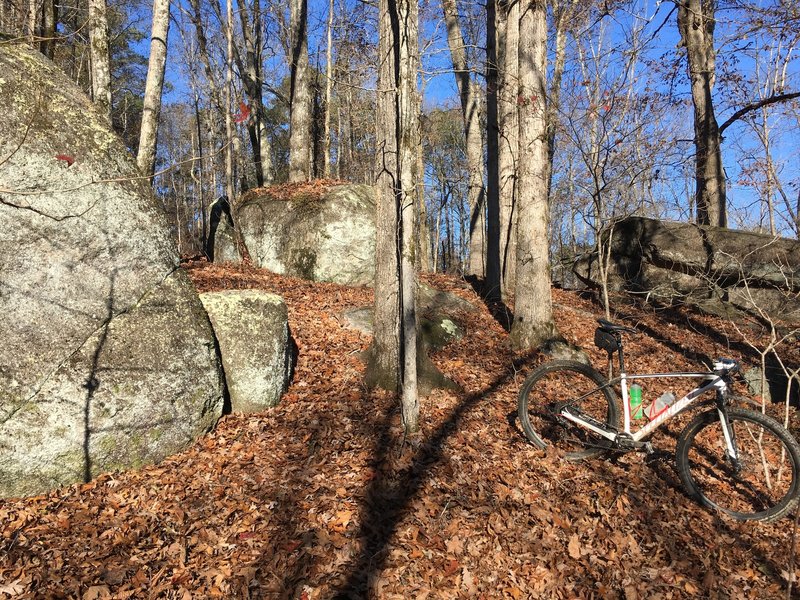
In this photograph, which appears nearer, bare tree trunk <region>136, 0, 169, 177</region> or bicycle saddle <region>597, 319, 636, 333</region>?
bicycle saddle <region>597, 319, 636, 333</region>

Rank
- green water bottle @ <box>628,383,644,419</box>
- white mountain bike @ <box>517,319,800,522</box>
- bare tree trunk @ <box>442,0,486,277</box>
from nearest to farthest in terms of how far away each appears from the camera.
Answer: white mountain bike @ <box>517,319,800,522</box> < green water bottle @ <box>628,383,644,419</box> < bare tree trunk @ <box>442,0,486,277</box>

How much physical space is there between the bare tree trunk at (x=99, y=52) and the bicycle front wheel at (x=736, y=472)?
31.2 ft

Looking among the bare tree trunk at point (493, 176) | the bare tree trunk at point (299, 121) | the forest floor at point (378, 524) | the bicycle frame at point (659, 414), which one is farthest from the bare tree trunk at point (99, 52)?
the bicycle frame at point (659, 414)

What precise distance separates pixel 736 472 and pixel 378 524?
3064 millimetres

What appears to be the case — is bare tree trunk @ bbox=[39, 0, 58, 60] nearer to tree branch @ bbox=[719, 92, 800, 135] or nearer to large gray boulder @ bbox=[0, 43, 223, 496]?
large gray boulder @ bbox=[0, 43, 223, 496]

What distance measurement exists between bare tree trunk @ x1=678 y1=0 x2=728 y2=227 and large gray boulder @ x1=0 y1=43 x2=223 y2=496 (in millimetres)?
11546

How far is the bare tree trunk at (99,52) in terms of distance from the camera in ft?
25.7

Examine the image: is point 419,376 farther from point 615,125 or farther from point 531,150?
point 615,125

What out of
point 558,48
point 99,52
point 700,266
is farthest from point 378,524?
point 558,48

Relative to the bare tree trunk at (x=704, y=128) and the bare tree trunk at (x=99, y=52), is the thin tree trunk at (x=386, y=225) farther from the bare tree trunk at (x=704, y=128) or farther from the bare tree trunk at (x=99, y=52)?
the bare tree trunk at (x=704, y=128)

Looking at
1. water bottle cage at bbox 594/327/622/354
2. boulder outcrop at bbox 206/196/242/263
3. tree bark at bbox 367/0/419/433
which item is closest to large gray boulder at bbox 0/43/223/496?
tree bark at bbox 367/0/419/433

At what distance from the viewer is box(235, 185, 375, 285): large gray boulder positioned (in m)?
9.62

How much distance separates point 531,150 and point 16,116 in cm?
594

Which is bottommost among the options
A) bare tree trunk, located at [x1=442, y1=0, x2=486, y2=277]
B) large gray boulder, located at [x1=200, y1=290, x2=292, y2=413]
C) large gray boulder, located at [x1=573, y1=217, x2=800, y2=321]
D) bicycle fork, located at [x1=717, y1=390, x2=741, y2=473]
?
bicycle fork, located at [x1=717, y1=390, x2=741, y2=473]
